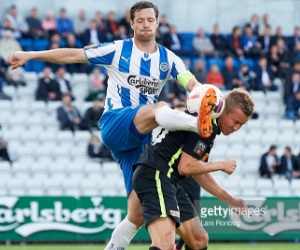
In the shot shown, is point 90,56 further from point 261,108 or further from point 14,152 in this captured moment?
point 261,108

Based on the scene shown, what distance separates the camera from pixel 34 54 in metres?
9.55

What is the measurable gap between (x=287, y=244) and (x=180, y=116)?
8256 mm

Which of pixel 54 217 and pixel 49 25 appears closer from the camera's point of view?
pixel 54 217

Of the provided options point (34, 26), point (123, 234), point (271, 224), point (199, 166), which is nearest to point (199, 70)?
point (34, 26)

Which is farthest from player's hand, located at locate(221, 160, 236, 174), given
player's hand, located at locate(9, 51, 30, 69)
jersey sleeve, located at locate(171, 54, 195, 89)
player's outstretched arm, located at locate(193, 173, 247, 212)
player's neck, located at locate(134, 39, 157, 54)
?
player's hand, located at locate(9, 51, 30, 69)

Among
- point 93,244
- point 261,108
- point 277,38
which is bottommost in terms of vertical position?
point 93,244

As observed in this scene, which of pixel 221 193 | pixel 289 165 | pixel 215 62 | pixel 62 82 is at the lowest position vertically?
pixel 289 165

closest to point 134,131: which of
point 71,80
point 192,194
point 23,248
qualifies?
point 192,194

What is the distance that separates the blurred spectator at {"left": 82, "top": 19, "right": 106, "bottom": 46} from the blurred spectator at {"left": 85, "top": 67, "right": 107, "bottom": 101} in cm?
107

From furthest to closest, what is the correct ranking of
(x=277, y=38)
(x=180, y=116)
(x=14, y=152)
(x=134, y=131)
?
1. (x=277, y=38)
2. (x=14, y=152)
3. (x=134, y=131)
4. (x=180, y=116)

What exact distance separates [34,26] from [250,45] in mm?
5297

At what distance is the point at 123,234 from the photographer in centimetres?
983

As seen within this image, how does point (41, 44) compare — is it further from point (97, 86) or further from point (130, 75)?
point (130, 75)

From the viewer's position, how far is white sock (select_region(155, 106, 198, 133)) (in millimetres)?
8578
